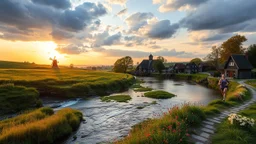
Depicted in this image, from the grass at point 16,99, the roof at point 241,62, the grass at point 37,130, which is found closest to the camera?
the grass at point 37,130

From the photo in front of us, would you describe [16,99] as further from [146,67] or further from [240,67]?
[146,67]

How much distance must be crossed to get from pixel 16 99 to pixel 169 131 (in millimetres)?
22084

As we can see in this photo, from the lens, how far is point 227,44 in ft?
263

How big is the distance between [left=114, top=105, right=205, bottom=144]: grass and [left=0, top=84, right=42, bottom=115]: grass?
717 inches

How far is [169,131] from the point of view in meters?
8.42

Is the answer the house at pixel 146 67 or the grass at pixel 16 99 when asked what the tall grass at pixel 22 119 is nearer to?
the grass at pixel 16 99

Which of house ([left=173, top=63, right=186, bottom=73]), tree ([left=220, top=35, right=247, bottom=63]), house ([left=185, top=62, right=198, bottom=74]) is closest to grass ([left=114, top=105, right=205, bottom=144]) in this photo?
tree ([left=220, top=35, right=247, bottom=63])

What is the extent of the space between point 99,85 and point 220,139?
33.2m

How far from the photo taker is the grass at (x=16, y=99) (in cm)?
2093

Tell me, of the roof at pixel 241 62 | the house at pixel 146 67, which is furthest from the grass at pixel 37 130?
the house at pixel 146 67

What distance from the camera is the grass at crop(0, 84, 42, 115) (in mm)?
20930

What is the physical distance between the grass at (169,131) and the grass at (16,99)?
1821 cm

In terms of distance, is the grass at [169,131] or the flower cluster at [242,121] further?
the flower cluster at [242,121]

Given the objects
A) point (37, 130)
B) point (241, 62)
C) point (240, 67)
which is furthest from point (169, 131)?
point (241, 62)
